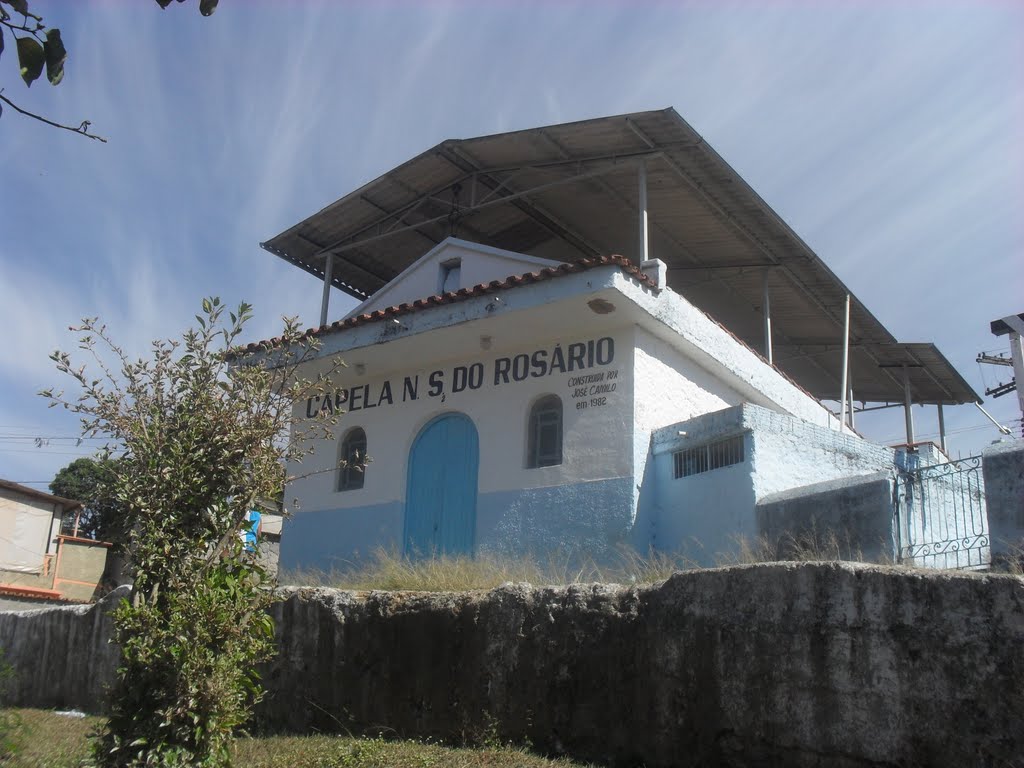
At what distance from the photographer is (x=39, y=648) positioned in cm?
1175

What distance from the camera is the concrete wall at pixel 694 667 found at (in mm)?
5191

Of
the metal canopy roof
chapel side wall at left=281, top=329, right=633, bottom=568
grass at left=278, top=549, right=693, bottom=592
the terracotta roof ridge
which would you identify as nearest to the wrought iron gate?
grass at left=278, top=549, right=693, bottom=592

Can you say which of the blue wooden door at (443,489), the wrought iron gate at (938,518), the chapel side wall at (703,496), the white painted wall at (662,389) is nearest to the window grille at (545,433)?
the blue wooden door at (443,489)

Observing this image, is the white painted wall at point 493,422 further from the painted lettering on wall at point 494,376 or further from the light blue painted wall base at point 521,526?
the light blue painted wall base at point 521,526

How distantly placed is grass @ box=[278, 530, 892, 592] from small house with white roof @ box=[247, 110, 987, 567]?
0.63 ft

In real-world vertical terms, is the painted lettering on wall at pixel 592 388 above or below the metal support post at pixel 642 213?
below

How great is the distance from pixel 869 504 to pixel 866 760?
4.29m

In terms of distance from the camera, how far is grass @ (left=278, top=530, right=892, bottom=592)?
28.7ft

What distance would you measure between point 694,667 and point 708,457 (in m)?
5.35

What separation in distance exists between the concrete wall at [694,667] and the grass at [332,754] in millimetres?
233

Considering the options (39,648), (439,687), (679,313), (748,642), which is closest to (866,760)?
(748,642)

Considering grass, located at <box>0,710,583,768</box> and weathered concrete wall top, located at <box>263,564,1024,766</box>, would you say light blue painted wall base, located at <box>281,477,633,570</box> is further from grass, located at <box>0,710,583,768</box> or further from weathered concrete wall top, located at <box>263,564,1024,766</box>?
grass, located at <box>0,710,583,768</box>

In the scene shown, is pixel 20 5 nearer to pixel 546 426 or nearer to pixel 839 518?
pixel 839 518

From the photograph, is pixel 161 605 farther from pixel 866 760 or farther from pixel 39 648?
pixel 39 648
